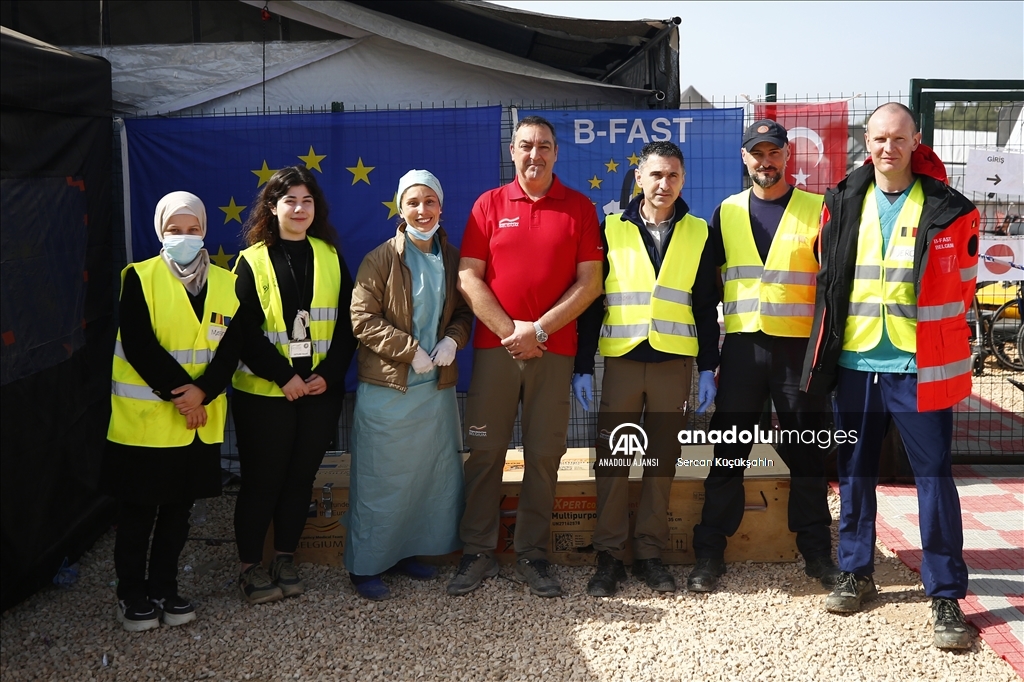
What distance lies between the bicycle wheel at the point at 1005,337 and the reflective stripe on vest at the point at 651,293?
22.6 ft

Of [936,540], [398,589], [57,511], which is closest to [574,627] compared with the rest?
[398,589]

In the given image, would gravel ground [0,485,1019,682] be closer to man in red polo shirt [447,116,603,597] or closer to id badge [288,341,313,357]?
man in red polo shirt [447,116,603,597]

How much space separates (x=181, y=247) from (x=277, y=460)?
106cm

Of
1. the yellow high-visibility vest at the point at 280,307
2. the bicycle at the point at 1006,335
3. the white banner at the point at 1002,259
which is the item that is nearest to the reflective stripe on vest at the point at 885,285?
the yellow high-visibility vest at the point at 280,307

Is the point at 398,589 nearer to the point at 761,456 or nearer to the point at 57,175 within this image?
the point at 761,456

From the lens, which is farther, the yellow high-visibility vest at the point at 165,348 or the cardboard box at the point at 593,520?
the cardboard box at the point at 593,520

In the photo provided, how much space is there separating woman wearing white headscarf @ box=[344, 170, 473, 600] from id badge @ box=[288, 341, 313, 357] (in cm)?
24

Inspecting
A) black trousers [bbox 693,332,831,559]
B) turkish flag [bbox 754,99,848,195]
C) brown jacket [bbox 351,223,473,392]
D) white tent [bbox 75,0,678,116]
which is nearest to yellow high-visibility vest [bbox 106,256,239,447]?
brown jacket [bbox 351,223,473,392]

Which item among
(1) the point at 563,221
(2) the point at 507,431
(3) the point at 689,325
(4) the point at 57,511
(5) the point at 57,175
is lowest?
(4) the point at 57,511

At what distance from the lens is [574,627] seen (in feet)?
12.0

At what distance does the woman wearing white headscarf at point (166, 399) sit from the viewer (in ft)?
11.7

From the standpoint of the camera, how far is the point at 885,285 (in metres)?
3.55

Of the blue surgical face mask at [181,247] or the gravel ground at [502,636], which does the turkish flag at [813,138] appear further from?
the blue surgical face mask at [181,247]

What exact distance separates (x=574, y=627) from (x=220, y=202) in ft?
12.3
